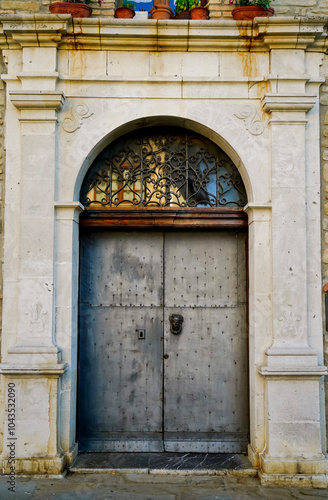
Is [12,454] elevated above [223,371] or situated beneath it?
situated beneath

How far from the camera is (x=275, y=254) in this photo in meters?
4.51

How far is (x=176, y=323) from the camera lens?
16.1ft

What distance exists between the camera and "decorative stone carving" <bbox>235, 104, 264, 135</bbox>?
4648 millimetres

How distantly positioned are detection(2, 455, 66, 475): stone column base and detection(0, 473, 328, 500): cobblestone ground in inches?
2.9

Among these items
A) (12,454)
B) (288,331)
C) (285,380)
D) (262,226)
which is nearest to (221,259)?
(262,226)

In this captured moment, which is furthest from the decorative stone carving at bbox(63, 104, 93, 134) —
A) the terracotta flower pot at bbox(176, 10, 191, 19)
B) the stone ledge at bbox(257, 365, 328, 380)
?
the stone ledge at bbox(257, 365, 328, 380)

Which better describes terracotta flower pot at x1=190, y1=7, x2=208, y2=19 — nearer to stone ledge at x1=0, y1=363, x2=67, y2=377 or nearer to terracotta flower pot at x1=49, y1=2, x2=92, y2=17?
terracotta flower pot at x1=49, y1=2, x2=92, y2=17

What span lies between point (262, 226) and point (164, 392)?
2.15 metres

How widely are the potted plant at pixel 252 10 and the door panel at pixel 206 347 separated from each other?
2.32 metres

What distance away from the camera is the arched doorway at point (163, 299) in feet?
16.1

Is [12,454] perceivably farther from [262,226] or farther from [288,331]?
[262,226]

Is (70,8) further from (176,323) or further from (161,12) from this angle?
(176,323)

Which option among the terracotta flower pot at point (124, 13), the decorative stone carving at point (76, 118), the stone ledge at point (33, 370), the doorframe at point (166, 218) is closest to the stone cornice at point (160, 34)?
the terracotta flower pot at point (124, 13)

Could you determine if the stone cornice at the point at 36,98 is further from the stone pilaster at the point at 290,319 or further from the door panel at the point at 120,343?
the stone pilaster at the point at 290,319
